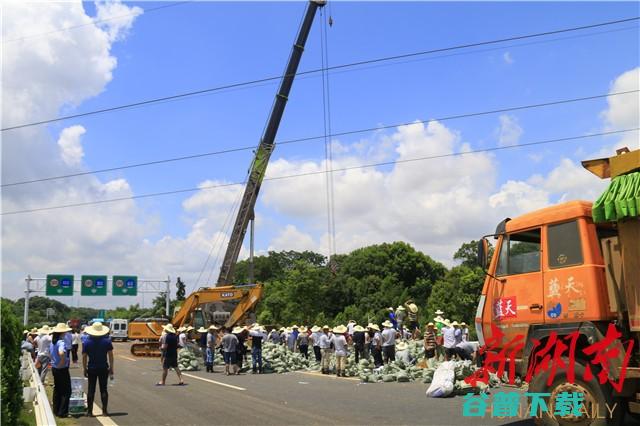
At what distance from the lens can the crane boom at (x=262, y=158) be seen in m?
30.2

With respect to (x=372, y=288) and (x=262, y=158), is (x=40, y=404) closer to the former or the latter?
(x=262, y=158)

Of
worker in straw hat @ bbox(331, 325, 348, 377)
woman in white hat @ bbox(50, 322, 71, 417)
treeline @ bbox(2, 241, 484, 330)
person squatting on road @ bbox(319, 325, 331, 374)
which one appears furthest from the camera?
treeline @ bbox(2, 241, 484, 330)

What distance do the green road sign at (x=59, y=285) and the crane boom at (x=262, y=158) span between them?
28910mm

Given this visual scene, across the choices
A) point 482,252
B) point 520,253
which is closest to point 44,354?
point 482,252

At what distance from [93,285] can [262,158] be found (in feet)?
103

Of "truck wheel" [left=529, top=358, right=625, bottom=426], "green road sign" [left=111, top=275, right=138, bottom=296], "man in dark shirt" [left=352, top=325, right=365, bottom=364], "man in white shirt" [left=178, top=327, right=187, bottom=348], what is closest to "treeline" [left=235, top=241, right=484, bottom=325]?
"green road sign" [left=111, top=275, right=138, bottom=296]

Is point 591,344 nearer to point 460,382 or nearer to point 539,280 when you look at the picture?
point 539,280

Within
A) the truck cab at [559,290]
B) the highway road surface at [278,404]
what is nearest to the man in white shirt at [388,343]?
the highway road surface at [278,404]

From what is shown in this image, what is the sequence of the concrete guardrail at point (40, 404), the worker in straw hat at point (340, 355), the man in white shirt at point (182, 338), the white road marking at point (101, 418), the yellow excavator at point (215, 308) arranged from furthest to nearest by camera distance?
1. the yellow excavator at point (215, 308)
2. the man in white shirt at point (182, 338)
3. the worker in straw hat at point (340, 355)
4. the white road marking at point (101, 418)
5. the concrete guardrail at point (40, 404)

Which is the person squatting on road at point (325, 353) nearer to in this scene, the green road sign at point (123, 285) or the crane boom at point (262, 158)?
the crane boom at point (262, 158)

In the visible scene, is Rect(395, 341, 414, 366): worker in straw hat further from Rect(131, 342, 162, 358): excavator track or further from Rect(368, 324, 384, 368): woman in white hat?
Rect(131, 342, 162, 358): excavator track

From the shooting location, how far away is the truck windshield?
8.23 m

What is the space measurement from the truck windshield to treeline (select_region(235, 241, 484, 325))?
38.4m

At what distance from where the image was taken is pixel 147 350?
30359 mm
